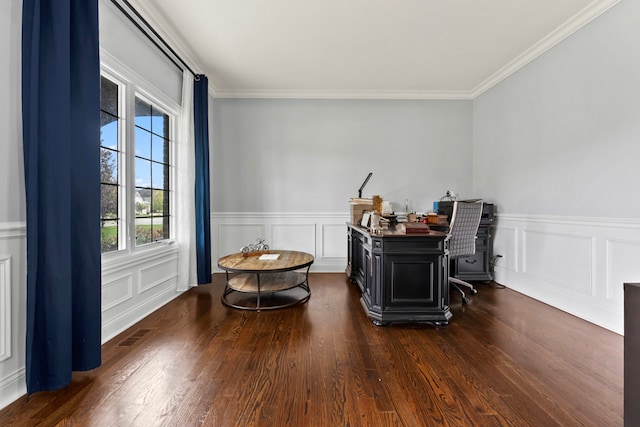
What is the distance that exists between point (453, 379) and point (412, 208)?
10.6 feet

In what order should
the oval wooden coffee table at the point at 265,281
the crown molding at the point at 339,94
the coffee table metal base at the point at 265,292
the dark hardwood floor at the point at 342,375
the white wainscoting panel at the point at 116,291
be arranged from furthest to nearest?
the crown molding at the point at 339,94
the coffee table metal base at the point at 265,292
the oval wooden coffee table at the point at 265,281
the white wainscoting panel at the point at 116,291
the dark hardwood floor at the point at 342,375

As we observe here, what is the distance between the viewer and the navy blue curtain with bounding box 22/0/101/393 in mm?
1562

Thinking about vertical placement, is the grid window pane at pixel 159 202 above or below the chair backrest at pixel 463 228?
above

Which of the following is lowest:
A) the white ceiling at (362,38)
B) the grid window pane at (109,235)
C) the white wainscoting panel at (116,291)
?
the white wainscoting panel at (116,291)

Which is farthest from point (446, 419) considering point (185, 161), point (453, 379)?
point (185, 161)

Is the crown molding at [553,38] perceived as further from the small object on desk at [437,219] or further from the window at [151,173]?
the window at [151,173]

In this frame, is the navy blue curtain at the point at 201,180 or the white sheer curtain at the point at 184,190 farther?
the navy blue curtain at the point at 201,180

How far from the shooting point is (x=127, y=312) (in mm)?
2611

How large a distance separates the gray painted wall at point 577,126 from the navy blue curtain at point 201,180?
401 centimetres

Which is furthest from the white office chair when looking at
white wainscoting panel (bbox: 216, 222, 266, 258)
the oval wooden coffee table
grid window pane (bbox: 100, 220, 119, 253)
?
grid window pane (bbox: 100, 220, 119, 253)

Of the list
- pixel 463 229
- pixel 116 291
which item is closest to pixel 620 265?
pixel 463 229

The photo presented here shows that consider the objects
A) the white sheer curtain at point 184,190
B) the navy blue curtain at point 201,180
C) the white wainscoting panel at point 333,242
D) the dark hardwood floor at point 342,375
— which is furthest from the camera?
the white wainscoting panel at point 333,242

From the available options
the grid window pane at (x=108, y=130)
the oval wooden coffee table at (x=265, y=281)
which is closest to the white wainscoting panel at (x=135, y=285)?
the oval wooden coffee table at (x=265, y=281)

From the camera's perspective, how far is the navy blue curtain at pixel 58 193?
156 cm
